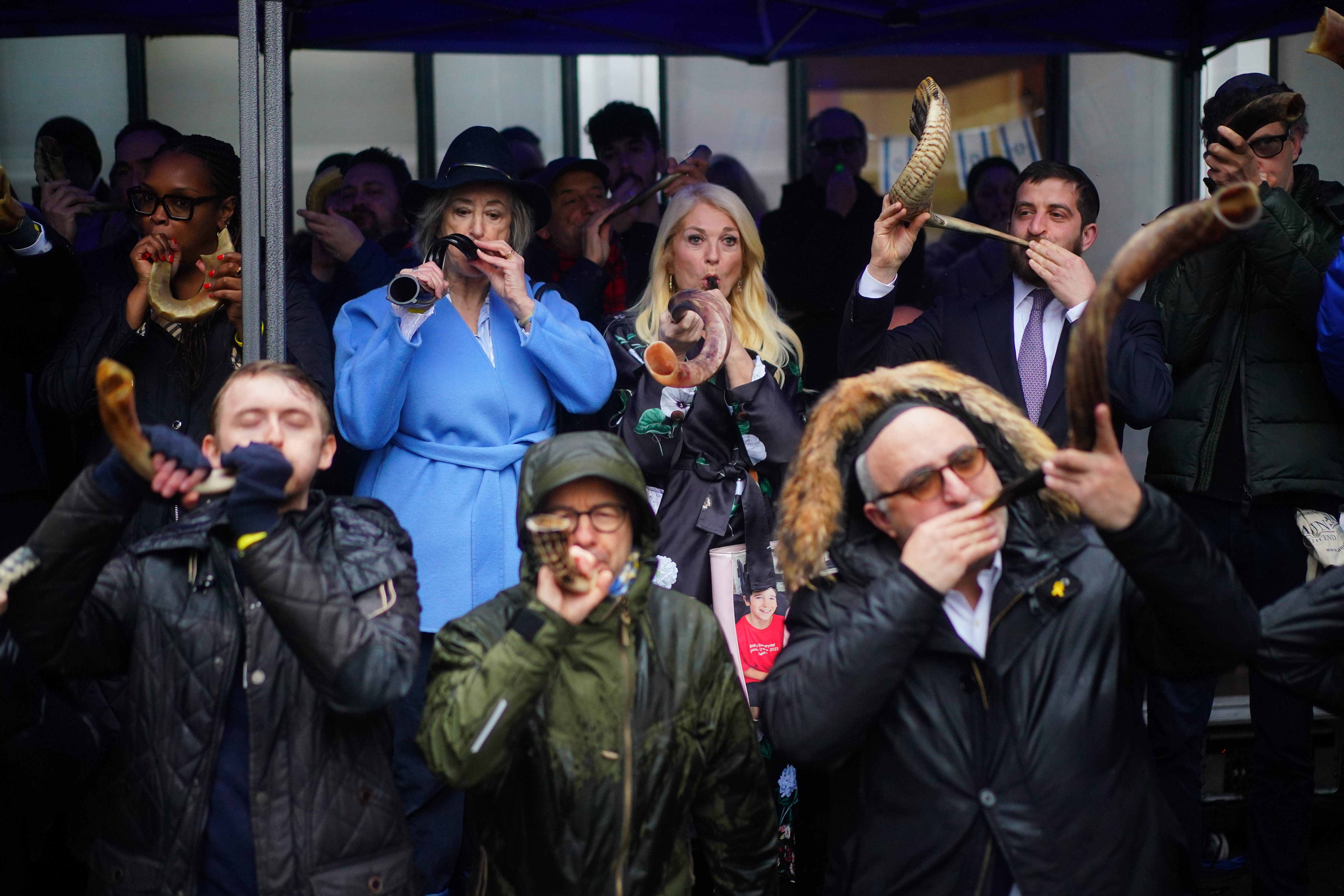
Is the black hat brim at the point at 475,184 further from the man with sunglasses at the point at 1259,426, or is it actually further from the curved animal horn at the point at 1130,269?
the curved animal horn at the point at 1130,269

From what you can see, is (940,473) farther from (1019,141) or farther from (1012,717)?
(1019,141)

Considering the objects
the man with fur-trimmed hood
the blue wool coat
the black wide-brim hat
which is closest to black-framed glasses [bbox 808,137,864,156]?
the black wide-brim hat

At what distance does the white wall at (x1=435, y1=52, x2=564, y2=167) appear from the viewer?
24.0 ft

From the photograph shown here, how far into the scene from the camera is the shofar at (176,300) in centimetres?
320

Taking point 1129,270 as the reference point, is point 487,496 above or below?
below

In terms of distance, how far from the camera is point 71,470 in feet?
12.7

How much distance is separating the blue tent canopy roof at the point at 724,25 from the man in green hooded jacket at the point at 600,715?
2.76 meters

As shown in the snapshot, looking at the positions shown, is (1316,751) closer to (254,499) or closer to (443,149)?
(254,499)

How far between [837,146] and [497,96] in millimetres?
2485

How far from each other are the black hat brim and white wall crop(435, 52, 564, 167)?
149 inches

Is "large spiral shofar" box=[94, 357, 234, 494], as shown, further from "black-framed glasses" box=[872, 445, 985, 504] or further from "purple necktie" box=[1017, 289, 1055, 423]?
"purple necktie" box=[1017, 289, 1055, 423]

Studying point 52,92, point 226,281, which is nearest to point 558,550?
point 226,281

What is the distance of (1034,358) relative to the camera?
3678 millimetres

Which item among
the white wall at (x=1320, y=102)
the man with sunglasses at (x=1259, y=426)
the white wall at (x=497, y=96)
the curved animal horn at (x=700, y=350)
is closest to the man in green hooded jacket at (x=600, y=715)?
the curved animal horn at (x=700, y=350)
